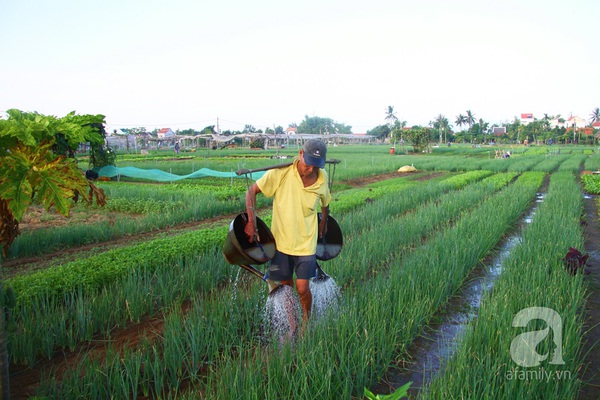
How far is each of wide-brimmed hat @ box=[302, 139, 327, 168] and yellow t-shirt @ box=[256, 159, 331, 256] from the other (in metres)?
0.16

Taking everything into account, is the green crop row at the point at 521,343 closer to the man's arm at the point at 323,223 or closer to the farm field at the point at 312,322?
the farm field at the point at 312,322

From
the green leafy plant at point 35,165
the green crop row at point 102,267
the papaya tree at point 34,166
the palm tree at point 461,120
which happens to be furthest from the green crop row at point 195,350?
the palm tree at point 461,120

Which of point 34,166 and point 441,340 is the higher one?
point 34,166

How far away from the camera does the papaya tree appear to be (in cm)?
188

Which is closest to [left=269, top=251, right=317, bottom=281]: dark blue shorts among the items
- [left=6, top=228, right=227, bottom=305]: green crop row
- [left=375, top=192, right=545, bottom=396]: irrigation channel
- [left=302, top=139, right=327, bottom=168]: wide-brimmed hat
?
[left=302, top=139, right=327, bottom=168]: wide-brimmed hat

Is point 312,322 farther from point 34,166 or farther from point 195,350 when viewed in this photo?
point 34,166

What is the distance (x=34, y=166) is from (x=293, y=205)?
1.40 meters

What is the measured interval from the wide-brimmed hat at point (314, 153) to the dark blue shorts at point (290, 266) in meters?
0.60

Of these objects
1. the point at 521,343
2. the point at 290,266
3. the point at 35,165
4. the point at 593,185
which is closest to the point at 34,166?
the point at 35,165

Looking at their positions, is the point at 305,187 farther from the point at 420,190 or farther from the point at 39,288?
the point at 420,190

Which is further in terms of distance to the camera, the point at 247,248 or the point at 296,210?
the point at 247,248

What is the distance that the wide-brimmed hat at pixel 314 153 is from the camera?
8.77 feet

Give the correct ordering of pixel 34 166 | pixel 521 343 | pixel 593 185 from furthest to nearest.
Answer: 1. pixel 593 185
2. pixel 521 343
3. pixel 34 166

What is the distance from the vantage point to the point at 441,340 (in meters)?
3.15
